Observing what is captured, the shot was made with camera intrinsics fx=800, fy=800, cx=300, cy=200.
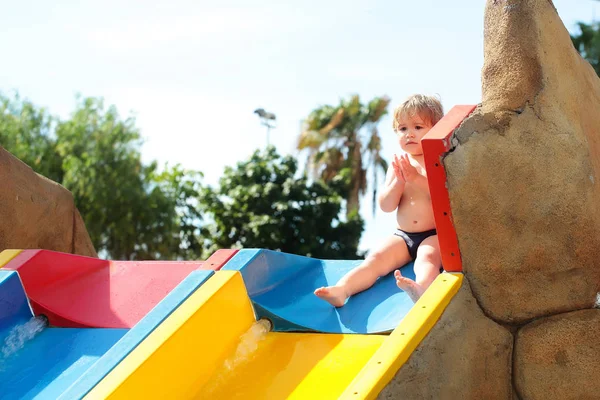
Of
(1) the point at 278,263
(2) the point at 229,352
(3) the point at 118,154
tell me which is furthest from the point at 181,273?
(3) the point at 118,154

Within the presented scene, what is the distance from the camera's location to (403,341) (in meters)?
2.59

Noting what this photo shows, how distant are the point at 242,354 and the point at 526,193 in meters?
1.26

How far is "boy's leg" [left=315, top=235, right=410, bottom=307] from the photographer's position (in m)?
3.55

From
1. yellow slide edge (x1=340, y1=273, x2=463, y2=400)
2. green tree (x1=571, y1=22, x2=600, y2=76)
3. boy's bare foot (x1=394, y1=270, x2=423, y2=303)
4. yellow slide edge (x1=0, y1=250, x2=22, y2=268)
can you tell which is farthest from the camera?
green tree (x1=571, y1=22, x2=600, y2=76)

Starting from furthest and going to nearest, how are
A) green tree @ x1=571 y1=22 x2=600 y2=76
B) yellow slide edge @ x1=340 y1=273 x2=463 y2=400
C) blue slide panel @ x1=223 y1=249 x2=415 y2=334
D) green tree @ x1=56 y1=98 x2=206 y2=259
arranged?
green tree @ x1=56 y1=98 x2=206 y2=259 < green tree @ x1=571 y1=22 x2=600 y2=76 < blue slide panel @ x1=223 y1=249 x2=415 y2=334 < yellow slide edge @ x1=340 y1=273 x2=463 y2=400

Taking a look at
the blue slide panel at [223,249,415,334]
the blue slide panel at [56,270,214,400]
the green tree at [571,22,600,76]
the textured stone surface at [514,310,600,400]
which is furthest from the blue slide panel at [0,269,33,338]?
the green tree at [571,22,600,76]

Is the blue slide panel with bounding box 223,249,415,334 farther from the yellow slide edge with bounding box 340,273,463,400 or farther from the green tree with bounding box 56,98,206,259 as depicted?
the green tree with bounding box 56,98,206,259

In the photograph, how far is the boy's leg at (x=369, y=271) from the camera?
3550mm

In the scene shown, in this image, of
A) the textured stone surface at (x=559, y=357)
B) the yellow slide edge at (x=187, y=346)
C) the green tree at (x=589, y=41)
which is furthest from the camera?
the green tree at (x=589, y=41)

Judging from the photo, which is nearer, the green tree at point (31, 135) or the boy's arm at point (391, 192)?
the boy's arm at point (391, 192)

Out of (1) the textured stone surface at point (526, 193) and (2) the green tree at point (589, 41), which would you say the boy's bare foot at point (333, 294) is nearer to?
(1) the textured stone surface at point (526, 193)

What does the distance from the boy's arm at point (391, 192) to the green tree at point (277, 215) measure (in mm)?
15034

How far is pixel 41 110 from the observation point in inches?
755

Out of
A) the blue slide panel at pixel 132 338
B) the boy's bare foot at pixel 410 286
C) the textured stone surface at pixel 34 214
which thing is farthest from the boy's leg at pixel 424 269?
the textured stone surface at pixel 34 214
